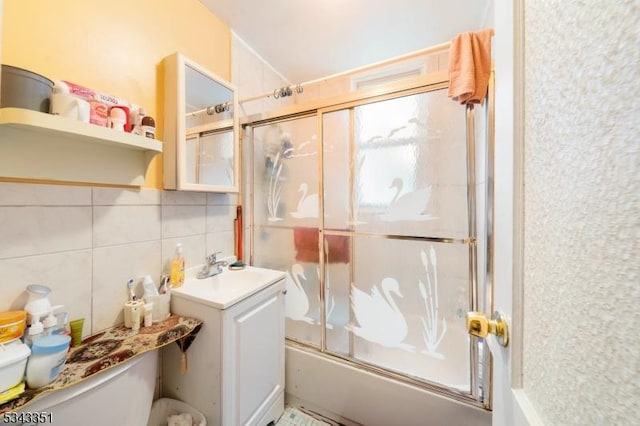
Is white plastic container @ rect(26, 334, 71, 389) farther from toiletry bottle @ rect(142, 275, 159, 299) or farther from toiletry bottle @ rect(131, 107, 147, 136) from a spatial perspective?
toiletry bottle @ rect(131, 107, 147, 136)

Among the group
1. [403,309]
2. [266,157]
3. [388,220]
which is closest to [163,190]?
[266,157]

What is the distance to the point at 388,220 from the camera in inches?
51.2

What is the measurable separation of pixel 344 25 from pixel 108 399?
7.42 feet

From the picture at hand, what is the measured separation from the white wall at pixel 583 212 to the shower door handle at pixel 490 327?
0.09 meters

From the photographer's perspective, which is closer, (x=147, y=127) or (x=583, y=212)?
(x=583, y=212)

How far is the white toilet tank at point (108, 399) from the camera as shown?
677mm

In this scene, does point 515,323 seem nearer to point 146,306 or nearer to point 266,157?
point 146,306

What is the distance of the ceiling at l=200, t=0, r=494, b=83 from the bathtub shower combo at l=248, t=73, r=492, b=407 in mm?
608

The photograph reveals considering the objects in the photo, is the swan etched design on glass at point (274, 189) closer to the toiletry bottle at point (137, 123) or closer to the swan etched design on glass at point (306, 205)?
the swan etched design on glass at point (306, 205)

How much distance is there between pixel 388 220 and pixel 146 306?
1.25m

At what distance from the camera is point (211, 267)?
4.65 feet

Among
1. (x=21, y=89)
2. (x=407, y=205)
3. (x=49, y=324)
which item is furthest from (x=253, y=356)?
(x=21, y=89)

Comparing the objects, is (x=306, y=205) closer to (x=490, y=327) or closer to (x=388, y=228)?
(x=388, y=228)

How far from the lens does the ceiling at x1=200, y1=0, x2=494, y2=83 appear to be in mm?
1445
